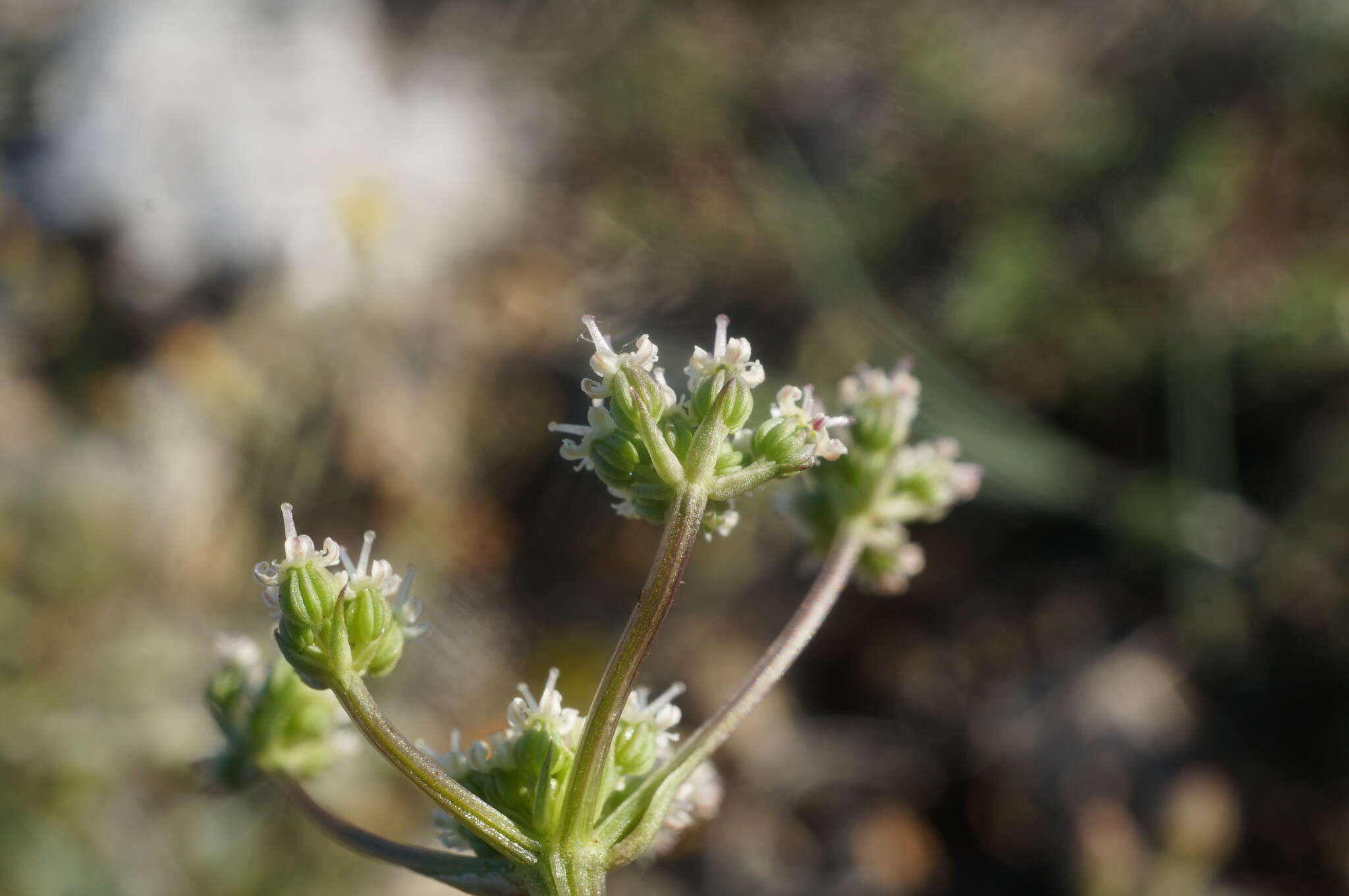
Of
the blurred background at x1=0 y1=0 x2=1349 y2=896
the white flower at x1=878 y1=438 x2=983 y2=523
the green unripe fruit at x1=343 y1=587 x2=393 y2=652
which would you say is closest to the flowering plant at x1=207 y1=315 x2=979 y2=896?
the green unripe fruit at x1=343 y1=587 x2=393 y2=652

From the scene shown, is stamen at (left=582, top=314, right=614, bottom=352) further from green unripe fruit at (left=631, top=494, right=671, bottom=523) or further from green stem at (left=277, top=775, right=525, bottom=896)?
green stem at (left=277, top=775, right=525, bottom=896)

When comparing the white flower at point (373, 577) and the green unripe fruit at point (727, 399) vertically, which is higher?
the green unripe fruit at point (727, 399)

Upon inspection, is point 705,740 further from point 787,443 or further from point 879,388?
point 879,388

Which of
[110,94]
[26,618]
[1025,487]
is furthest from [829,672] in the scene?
[110,94]

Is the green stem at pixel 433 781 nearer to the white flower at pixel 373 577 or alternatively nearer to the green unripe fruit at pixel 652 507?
the white flower at pixel 373 577

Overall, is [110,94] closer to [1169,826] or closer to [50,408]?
[50,408]

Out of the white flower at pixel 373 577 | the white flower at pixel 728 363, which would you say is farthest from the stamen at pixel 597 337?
the white flower at pixel 373 577
